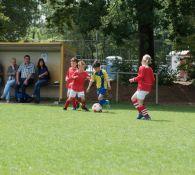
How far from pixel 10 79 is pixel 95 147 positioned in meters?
14.2

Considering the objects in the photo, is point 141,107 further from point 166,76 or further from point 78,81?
point 166,76

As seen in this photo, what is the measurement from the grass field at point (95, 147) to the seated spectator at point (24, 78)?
8.24 meters

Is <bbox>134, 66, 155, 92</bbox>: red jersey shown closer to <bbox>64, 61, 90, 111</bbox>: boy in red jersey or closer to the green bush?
<bbox>64, 61, 90, 111</bbox>: boy in red jersey

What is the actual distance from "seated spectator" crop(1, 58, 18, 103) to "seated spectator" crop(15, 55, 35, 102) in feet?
0.94

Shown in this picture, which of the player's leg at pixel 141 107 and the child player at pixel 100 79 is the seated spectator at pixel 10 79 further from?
the player's leg at pixel 141 107

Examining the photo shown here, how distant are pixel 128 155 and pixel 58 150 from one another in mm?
1147

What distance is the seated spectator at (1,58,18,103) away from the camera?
2267 cm

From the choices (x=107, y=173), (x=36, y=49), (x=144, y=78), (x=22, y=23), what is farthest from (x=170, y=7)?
(x=22, y=23)

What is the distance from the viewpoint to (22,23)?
61938 millimetres

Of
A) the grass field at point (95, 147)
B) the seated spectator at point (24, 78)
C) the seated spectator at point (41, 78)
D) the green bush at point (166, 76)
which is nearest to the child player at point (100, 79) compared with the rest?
the seated spectator at point (41, 78)

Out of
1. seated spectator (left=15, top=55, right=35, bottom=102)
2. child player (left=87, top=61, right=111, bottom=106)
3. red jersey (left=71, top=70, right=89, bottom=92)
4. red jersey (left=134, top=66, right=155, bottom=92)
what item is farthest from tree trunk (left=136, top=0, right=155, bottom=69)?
red jersey (left=134, top=66, right=155, bottom=92)

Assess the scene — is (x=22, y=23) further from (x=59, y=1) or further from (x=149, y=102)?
(x=149, y=102)

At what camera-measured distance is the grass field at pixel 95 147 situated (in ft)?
24.7

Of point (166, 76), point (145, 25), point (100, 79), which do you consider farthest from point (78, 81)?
point (166, 76)
